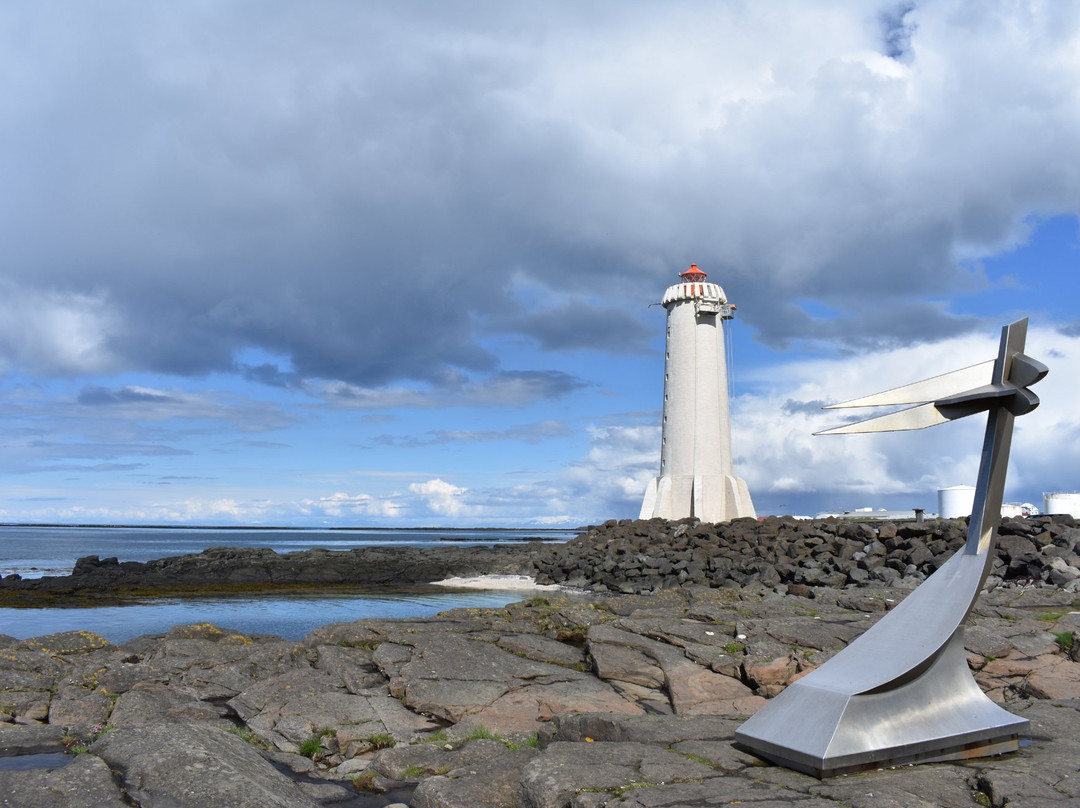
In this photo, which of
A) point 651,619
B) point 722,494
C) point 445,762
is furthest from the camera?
point 722,494

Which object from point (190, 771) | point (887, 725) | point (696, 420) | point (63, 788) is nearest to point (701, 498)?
point (696, 420)

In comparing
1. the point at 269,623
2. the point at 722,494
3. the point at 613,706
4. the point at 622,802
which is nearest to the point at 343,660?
the point at 613,706

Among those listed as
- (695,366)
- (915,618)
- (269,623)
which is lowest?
(269,623)

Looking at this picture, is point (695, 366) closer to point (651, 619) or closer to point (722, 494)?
point (722, 494)

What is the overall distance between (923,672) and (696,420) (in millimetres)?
31042

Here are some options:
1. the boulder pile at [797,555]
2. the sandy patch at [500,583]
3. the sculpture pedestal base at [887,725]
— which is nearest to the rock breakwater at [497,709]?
the sculpture pedestal base at [887,725]

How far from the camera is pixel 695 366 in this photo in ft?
124

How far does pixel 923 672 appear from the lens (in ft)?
21.5

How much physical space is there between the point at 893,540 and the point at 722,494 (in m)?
10.9

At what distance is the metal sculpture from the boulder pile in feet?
41.5

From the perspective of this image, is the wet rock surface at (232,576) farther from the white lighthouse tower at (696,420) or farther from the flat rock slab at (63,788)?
the flat rock slab at (63,788)

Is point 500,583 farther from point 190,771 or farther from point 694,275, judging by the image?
point 190,771

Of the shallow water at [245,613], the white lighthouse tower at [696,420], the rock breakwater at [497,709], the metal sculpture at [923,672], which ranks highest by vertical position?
the white lighthouse tower at [696,420]

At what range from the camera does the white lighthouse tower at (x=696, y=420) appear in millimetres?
37375
